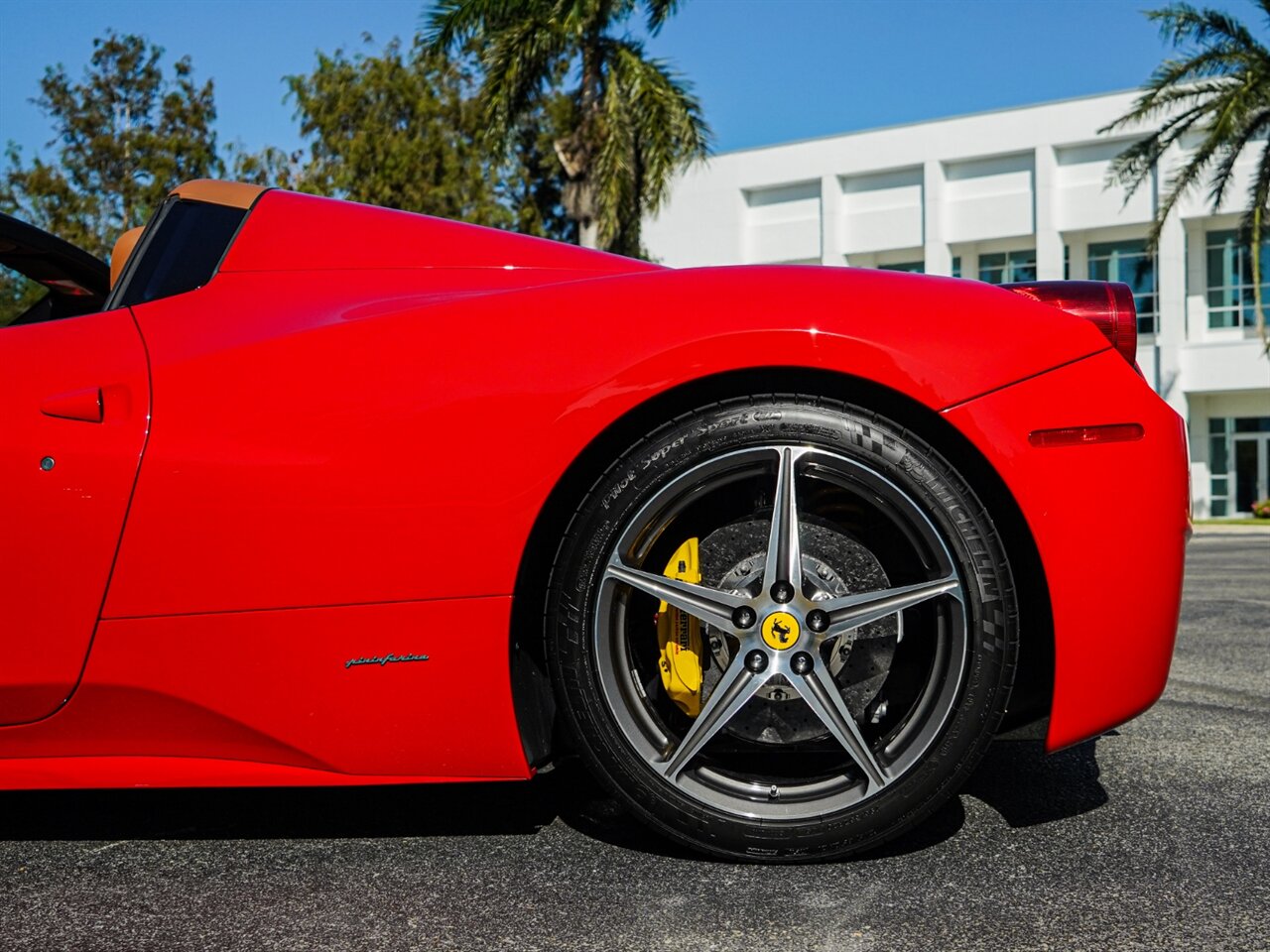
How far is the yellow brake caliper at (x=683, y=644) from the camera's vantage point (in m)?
2.09

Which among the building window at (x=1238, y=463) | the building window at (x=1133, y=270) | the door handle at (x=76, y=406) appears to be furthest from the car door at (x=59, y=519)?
the building window at (x=1238, y=463)

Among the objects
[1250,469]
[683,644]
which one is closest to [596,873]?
[683,644]

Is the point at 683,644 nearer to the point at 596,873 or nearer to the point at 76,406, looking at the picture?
the point at 596,873

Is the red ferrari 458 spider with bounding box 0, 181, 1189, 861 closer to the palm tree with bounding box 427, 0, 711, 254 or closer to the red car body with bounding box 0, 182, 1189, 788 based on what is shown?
the red car body with bounding box 0, 182, 1189, 788

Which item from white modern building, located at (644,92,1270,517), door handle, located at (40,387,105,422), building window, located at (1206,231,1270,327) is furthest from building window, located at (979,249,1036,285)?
door handle, located at (40,387,105,422)

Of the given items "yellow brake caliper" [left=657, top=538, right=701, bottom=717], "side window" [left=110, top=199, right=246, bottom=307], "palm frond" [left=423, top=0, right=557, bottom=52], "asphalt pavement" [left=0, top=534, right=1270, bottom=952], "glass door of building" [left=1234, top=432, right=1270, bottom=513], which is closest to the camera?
"asphalt pavement" [left=0, top=534, right=1270, bottom=952]

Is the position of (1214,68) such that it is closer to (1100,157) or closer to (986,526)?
(1100,157)

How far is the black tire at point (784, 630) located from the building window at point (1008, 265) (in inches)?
1351

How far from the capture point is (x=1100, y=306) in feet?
7.09

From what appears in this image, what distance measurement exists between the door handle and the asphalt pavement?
0.74 metres

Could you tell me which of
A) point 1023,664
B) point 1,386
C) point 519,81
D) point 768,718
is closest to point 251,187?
point 1,386

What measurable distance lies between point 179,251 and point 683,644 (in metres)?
1.17

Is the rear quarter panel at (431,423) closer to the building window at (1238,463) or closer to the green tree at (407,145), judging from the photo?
the green tree at (407,145)

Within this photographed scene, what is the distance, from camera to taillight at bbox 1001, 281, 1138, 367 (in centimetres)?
216
